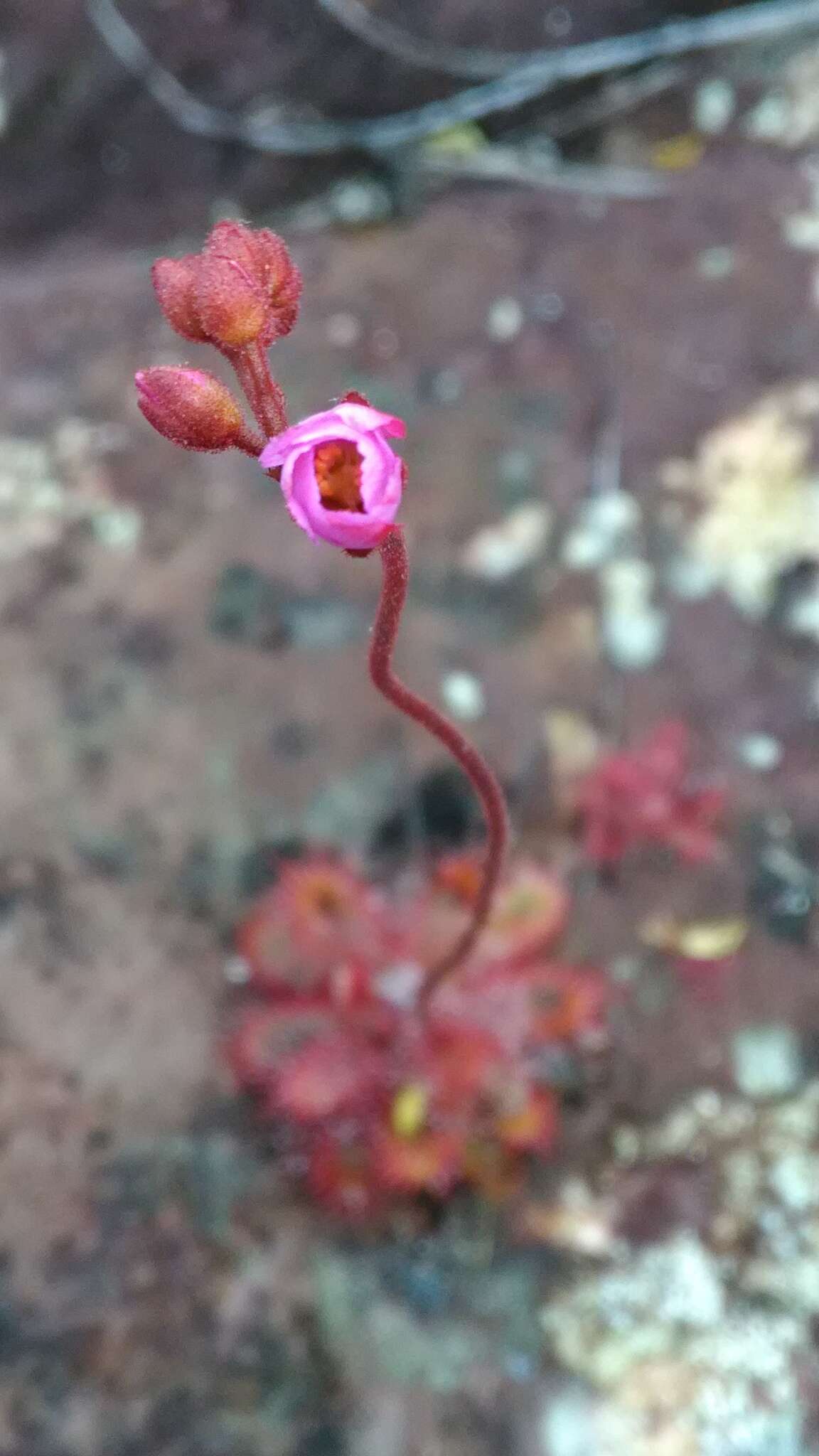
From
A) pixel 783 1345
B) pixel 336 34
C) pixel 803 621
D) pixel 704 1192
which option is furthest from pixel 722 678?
pixel 336 34

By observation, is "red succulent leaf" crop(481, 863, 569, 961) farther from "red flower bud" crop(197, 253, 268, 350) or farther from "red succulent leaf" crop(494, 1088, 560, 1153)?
"red flower bud" crop(197, 253, 268, 350)

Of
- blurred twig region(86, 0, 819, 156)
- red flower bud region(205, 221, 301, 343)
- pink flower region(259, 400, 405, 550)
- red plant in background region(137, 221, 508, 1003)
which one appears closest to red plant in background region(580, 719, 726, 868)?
red plant in background region(137, 221, 508, 1003)

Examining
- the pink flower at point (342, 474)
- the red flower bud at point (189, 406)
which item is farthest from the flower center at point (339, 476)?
the red flower bud at point (189, 406)

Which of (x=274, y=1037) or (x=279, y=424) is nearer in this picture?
(x=279, y=424)

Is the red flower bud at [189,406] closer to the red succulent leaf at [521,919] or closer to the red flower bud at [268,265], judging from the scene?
the red flower bud at [268,265]

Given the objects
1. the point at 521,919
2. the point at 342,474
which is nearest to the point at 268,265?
the point at 342,474

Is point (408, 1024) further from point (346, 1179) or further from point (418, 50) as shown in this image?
point (418, 50)
